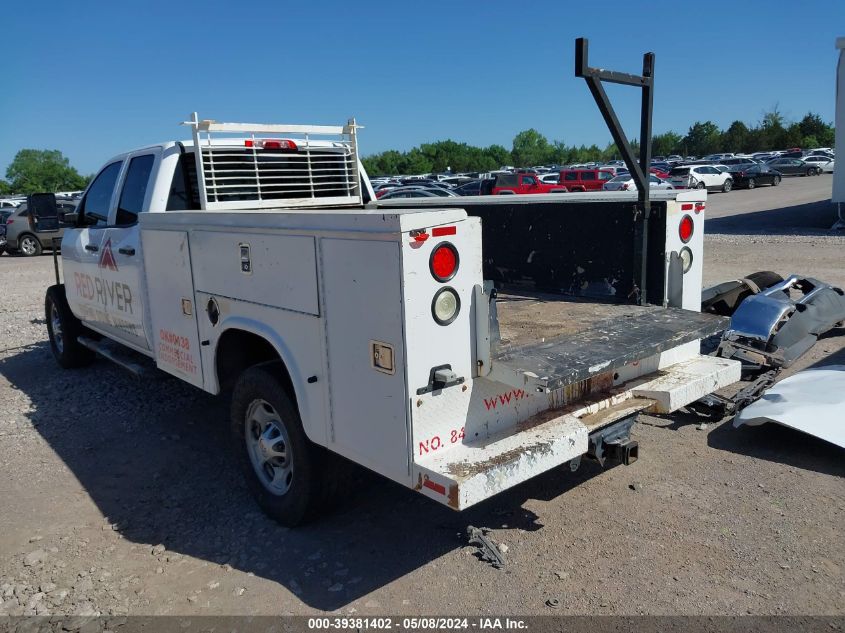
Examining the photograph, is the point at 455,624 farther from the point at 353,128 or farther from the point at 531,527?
the point at 353,128

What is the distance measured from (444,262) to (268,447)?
179 cm

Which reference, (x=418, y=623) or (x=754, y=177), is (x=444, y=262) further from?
(x=754, y=177)

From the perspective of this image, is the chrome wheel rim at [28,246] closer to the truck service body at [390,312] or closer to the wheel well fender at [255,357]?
the truck service body at [390,312]

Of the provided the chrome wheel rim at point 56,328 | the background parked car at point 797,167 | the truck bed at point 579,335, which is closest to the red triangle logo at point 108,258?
the chrome wheel rim at point 56,328

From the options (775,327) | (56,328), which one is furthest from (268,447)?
(56,328)

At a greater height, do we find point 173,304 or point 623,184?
point 623,184

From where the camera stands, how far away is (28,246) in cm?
2269

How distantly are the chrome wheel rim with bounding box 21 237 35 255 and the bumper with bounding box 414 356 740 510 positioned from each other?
23.3m

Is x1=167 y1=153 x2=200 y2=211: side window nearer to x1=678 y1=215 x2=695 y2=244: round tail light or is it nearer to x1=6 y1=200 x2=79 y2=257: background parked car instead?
x1=678 y1=215 x2=695 y2=244: round tail light

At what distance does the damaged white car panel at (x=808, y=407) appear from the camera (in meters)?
4.62

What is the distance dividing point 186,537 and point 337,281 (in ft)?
6.41

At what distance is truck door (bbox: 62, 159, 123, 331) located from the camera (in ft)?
19.9

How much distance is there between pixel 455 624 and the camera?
318 cm

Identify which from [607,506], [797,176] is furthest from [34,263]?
[797,176]
